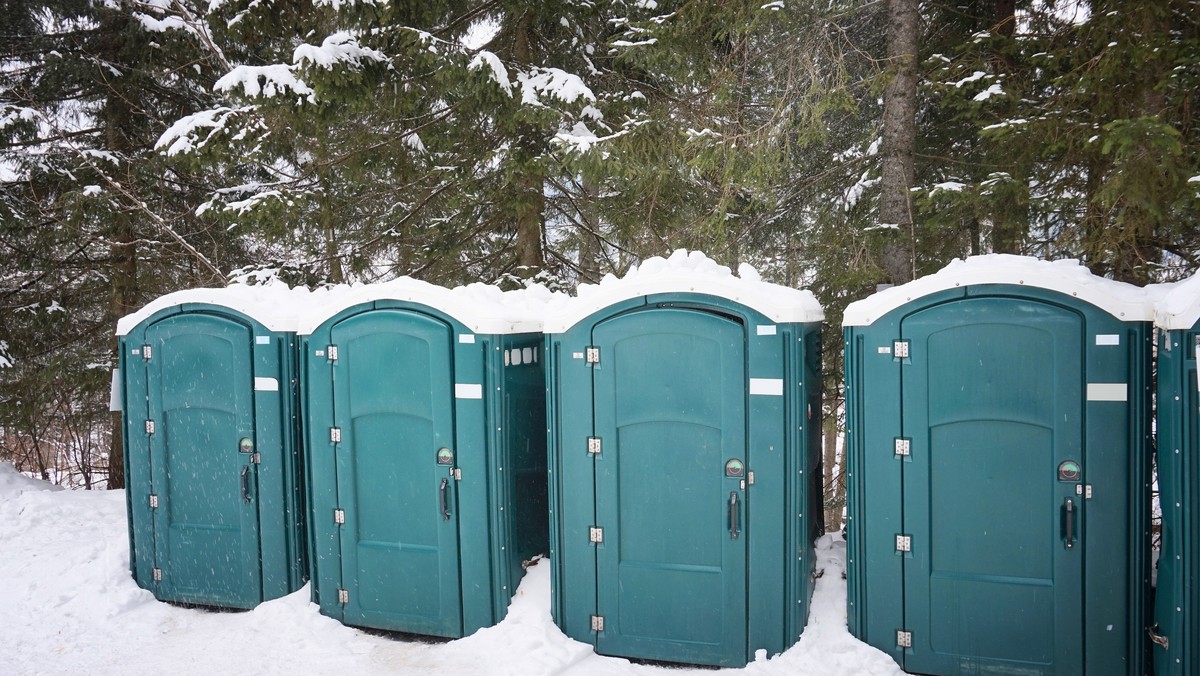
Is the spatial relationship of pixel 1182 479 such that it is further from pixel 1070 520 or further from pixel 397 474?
pixel 397 474

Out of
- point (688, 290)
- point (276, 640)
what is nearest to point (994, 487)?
point (688, 290)

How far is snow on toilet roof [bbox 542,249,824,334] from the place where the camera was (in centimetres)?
395

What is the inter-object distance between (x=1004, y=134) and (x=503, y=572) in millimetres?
4258

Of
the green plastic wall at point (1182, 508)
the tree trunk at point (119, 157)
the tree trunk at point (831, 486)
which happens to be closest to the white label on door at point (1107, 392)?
the green plastic wall at point (1182, 508)

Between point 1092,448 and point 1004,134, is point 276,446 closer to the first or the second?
point 1092,448

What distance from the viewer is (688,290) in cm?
405

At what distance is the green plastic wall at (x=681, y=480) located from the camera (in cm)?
398

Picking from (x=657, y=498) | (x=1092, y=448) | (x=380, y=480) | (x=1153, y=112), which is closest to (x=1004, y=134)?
(x=1153, y=112)

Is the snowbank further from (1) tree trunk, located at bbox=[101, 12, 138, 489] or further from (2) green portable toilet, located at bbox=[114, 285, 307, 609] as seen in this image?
(1) tree trunk, located at bbox=[101, 12, 138, 489]

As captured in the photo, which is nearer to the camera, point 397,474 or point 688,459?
point 688,459

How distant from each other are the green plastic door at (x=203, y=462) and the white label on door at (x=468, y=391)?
5.14 ft

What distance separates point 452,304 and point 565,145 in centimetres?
247

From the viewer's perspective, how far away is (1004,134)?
492cm

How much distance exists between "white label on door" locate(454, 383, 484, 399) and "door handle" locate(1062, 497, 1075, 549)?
10.2ft
